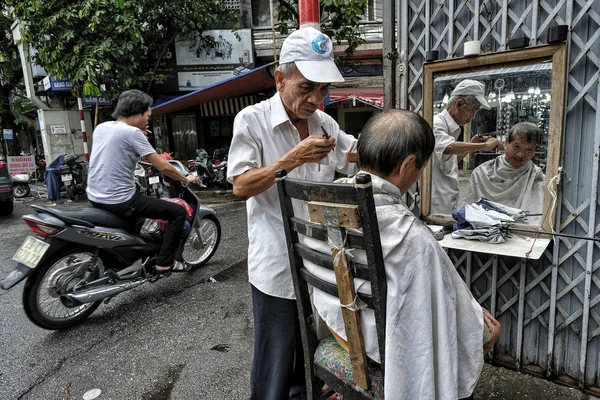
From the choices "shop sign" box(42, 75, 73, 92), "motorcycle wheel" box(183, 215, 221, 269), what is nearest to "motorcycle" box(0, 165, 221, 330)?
"motorcycle wheel" box(183, 215, 221, 269)

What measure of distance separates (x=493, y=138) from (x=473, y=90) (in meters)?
0.29

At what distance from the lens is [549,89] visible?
1899mm

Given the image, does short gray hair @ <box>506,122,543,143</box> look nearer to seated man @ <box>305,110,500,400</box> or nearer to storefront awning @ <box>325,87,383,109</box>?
seated man @ <box>305,110,500,400</box>

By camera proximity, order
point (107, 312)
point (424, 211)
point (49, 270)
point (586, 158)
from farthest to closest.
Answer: point (107, 312) < point (49, 270) < point (424, 211) < point (586, 158)

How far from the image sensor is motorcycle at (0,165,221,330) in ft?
9.16

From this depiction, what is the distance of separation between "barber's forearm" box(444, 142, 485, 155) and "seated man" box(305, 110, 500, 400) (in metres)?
1.17

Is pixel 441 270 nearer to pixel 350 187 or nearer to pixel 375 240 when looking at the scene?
pixel 375 240

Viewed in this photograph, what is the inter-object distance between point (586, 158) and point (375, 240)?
4.65 ft

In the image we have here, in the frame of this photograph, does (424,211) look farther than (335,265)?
Yes

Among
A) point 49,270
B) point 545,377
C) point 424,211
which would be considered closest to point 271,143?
point 424,211

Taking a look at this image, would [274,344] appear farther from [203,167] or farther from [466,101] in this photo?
[203,167]

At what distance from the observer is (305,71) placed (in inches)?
59.6

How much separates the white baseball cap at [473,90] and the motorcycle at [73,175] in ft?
27.2

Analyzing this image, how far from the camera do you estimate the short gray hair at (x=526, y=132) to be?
2.00 m
